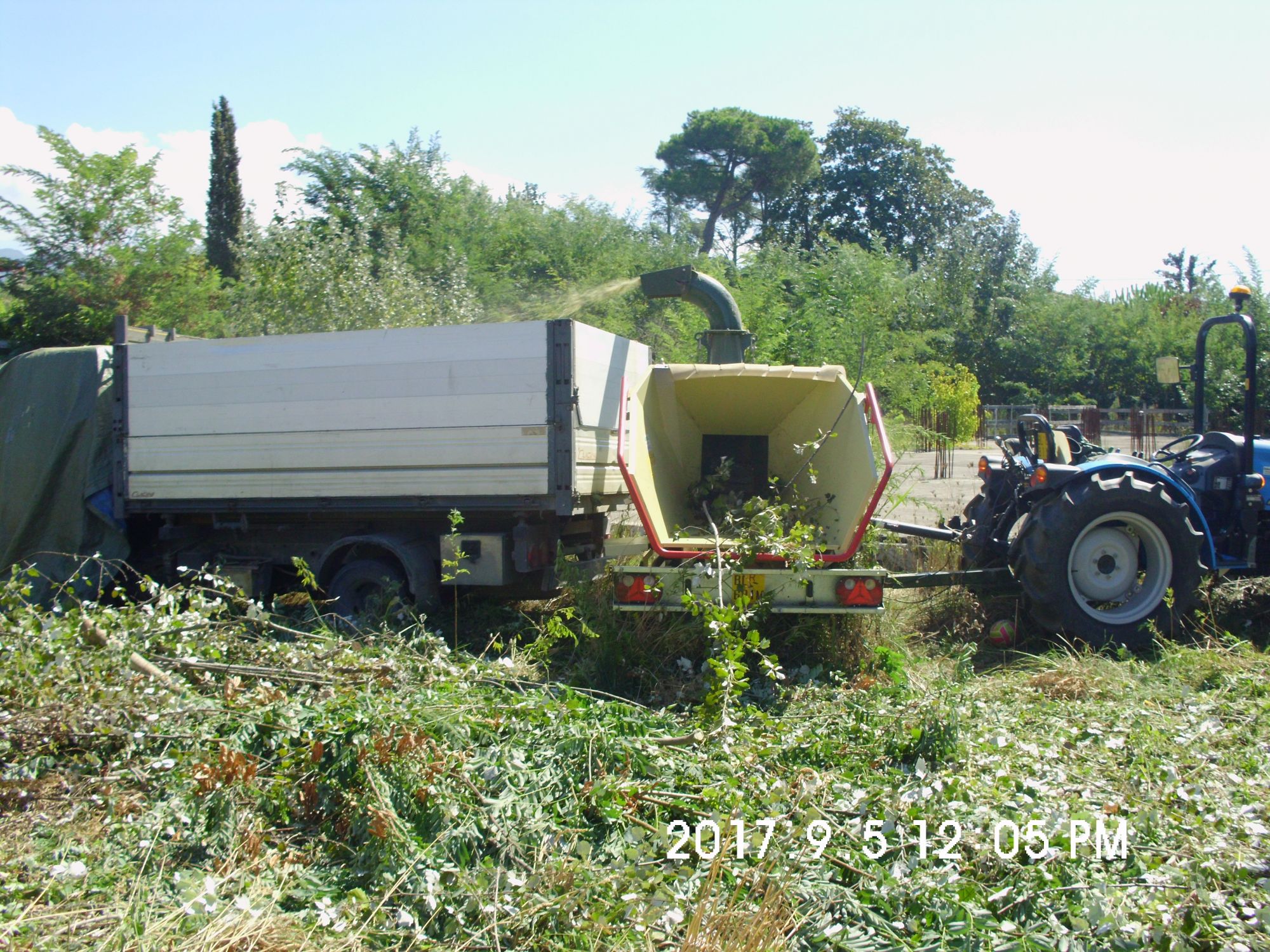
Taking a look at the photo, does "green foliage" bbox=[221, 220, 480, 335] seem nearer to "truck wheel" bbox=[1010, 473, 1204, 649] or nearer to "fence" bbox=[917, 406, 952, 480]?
"fence" bbox=[917, 406, 952, 480]

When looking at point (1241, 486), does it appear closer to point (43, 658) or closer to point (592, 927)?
point (592, 927)

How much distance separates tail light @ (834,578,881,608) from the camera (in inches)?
222

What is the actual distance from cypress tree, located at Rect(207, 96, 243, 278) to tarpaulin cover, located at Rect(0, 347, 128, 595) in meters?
16.8

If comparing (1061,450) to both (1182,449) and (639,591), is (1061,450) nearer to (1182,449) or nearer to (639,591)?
(1182,449)

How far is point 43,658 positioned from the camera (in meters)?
4.36

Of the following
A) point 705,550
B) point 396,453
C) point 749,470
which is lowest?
point 705,550

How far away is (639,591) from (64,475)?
18.1 feet

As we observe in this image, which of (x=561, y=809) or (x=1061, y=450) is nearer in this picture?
(x=561, y=809)

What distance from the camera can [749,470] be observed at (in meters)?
7.81

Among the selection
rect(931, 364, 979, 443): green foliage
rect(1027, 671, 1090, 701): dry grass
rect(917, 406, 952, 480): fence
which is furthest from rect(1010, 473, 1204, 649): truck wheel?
rect(931, 364, 979, 443): green foliage

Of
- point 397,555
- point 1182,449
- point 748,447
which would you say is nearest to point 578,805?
point 397,555

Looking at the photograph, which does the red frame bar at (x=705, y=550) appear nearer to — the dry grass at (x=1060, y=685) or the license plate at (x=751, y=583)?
the license plate at (x=751, y=583)

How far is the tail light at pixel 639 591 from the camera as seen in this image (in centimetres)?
567

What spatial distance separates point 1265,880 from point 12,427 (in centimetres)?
920
